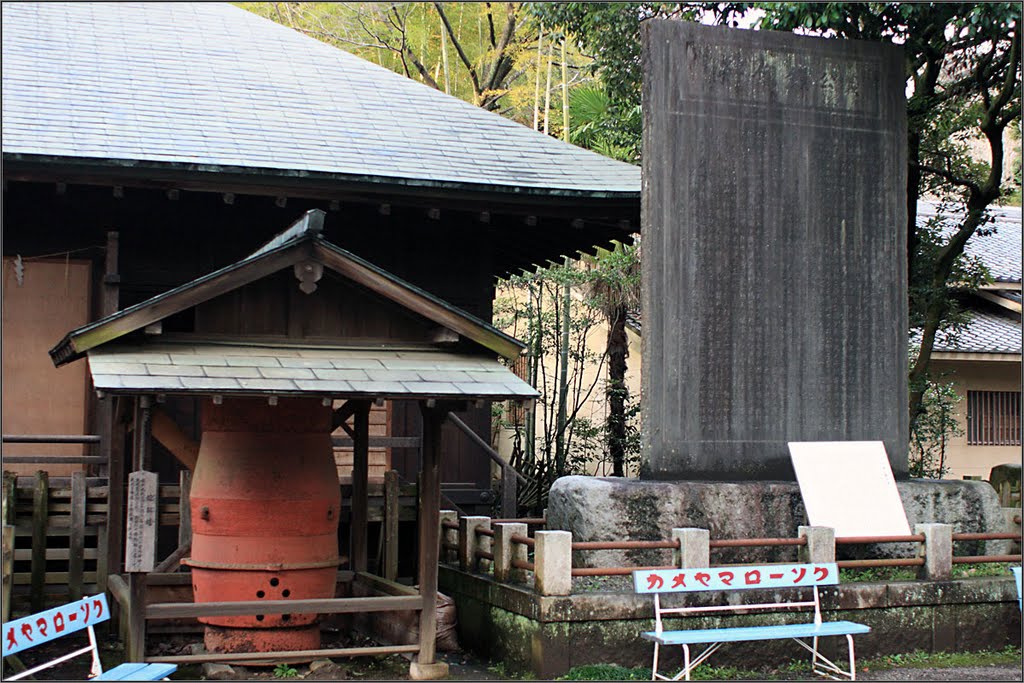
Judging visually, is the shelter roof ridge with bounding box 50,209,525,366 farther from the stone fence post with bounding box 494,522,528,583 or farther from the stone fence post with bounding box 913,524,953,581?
the stone fence post with bounding box 913,524,953,581

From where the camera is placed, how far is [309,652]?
25.8 feet

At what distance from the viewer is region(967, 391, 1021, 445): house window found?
2192 centimetres

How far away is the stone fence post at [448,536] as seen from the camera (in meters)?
10.4

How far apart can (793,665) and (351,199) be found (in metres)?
5.88

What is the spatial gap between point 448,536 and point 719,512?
2574 millimetres

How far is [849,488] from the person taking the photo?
33.1 ft

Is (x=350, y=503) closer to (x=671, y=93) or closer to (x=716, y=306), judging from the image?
(x=716, y=306)

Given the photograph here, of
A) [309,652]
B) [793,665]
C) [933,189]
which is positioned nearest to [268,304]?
[309,652]

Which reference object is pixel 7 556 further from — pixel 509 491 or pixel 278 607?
pixel 509 491

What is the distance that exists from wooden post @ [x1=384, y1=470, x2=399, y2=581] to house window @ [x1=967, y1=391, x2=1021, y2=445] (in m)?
15.1

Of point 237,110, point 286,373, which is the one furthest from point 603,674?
point 237,110

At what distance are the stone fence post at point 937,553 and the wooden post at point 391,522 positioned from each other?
467 cm

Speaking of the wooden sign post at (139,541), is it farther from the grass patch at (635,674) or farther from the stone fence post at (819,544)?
the stone fence post at (819,544)

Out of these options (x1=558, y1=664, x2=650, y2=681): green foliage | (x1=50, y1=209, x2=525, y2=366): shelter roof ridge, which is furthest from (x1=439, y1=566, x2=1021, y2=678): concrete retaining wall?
(x1=50, y1=209, x2=525, y2=366): shelter roof ridge
